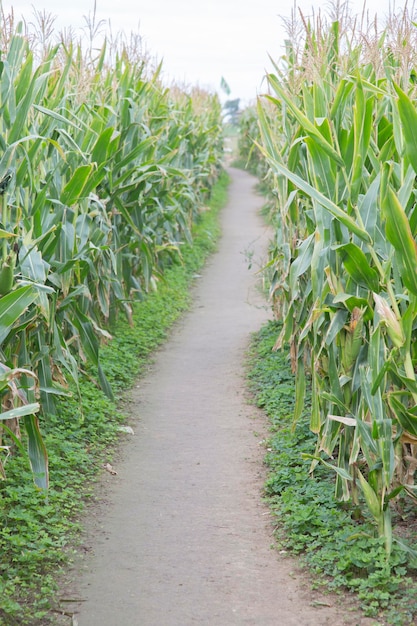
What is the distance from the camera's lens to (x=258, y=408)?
19.8 ft

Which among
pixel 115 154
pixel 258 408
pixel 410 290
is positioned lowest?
pixel 258 408

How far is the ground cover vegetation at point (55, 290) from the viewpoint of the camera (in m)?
3.68

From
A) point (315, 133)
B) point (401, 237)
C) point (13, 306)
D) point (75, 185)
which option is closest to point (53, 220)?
point (75, 185)

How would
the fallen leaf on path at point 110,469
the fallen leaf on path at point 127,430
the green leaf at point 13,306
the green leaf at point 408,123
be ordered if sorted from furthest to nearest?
the fallen leaf on path at point 127,430, the fallen leaf on path at point 110,469, the green leaf at point 13,306, the green leaf at point 408,123

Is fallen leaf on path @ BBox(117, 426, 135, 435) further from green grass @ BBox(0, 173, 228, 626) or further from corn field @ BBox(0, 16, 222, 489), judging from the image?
corn field @ BBox(0, 16, 222, 489)

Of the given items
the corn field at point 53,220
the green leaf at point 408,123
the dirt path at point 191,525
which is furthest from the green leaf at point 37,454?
the green leaf at point 408,123

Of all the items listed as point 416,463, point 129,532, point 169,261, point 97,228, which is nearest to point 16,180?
point 97,228

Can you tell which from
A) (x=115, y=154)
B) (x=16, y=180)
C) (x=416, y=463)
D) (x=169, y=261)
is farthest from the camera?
(x=169, y=261)

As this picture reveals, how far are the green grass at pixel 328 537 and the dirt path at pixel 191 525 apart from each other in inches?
3.9

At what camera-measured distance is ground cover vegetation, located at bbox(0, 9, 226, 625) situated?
3.68m

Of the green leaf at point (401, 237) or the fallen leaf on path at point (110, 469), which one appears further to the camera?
the fallen leaf on path at point (110, 469)

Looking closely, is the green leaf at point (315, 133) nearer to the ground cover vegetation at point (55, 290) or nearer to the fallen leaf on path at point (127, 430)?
the ground cover vegetation at point (55, 290)

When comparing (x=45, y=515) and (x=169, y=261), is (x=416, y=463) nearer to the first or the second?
(x=45, y=515)

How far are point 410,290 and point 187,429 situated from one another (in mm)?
2721
